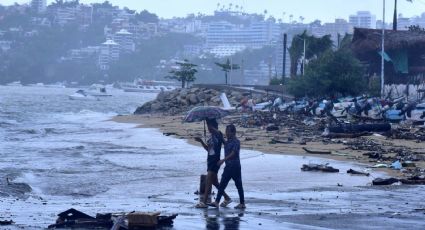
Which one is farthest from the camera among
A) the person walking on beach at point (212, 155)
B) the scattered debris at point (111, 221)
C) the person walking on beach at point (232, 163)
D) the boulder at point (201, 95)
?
the boulder at point (201, 95)

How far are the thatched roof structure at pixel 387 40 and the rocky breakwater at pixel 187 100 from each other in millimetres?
7356

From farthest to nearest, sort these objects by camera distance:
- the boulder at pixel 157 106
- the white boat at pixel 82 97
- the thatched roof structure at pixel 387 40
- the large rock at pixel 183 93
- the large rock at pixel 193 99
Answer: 1. the white boat at pixel 82 97
2. the boulder at pixel 157 106
3. the large rock at pixel 183 93
4. the large rock at pixel 193 99
5. the thatched roof structure at pixel 387 40

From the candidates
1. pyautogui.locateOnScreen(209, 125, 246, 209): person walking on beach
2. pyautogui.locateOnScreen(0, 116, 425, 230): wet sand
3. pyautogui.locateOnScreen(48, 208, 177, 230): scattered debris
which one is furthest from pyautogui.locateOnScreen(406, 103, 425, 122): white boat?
pyautogui.locateOnScreen(48, 208, 177, 230): scattered debris

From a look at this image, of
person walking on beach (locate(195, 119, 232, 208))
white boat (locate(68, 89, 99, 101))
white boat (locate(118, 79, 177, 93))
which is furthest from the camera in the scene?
white boat (locate(118, 79, 177, 93))

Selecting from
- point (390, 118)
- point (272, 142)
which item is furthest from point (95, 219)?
point (390, 118)

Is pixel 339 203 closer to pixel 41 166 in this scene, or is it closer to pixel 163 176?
pixel 163 176

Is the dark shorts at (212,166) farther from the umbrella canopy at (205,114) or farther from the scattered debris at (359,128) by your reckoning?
the scattered debris at (359,128)

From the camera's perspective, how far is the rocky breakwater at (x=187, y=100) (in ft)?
204

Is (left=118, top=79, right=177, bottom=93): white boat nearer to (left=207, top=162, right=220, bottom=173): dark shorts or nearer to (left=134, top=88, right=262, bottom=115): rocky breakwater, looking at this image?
(left=134, top=88, right=262, bottom=115): rocky breakwater

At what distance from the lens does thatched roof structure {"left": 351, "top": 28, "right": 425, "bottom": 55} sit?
53531 millimetres

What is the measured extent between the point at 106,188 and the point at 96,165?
5.81m

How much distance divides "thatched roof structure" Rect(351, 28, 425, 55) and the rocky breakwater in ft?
24.1

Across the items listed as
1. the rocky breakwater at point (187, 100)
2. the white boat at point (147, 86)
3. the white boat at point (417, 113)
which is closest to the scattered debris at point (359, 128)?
the white boat at point (417, 113)

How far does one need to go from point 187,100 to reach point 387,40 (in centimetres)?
1612
